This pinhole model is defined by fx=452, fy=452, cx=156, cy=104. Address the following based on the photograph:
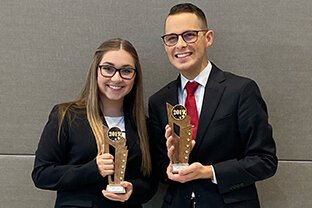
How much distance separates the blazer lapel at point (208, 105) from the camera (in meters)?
1.44

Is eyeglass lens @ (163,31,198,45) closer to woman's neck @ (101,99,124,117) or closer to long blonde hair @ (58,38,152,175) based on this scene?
long blonde hair @ (58,38,152,175)

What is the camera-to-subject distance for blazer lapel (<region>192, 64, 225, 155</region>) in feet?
4.73

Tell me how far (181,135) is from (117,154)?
0.68 feet

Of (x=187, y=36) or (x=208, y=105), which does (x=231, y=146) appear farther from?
(x=187, y=36)

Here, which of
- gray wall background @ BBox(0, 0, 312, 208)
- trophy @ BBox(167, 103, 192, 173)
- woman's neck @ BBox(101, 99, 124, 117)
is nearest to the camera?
trophy @ BBox(167, 103, 192, 173)

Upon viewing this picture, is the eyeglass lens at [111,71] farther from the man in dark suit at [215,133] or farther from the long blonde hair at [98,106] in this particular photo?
the man in dark suit at [215,133]

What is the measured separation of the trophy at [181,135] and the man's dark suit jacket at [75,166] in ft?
0.64

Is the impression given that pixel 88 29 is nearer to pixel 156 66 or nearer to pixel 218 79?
pixel 156 66

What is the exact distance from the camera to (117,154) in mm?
1388

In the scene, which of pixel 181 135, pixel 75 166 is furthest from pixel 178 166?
pixel 75 166

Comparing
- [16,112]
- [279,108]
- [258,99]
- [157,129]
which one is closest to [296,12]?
[279,108]

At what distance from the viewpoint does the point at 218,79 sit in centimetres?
149

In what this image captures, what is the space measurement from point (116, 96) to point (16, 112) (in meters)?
0.53

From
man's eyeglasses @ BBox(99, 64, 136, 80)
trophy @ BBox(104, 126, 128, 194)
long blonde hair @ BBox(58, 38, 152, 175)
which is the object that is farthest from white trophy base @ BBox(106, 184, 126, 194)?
man's eyeglasses @ BBox(99, 64, 136, 80)
